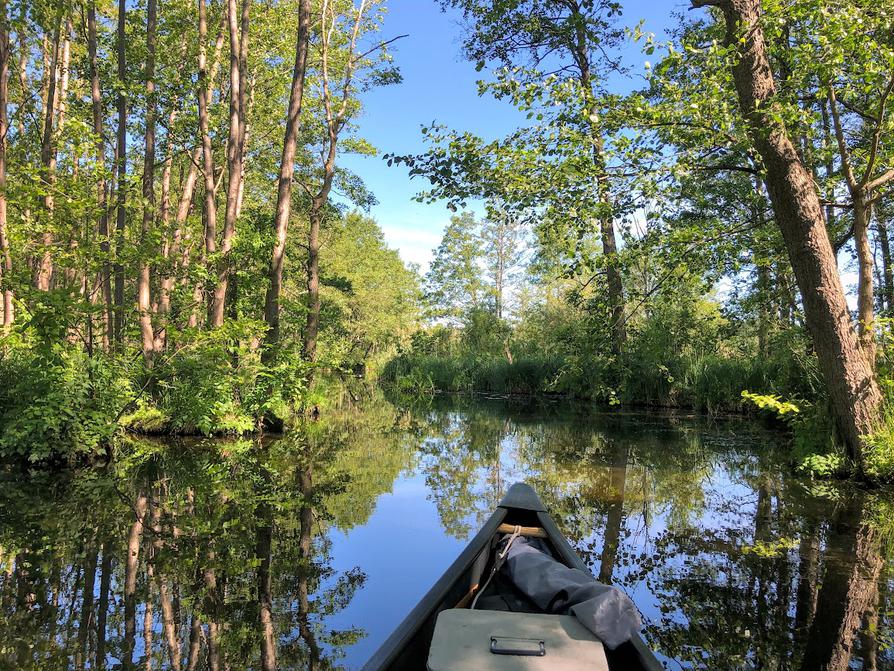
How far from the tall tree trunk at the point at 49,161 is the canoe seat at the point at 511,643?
7620 millimetres

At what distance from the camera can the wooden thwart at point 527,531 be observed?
354 centimetres

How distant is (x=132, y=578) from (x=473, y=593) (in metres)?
2.42

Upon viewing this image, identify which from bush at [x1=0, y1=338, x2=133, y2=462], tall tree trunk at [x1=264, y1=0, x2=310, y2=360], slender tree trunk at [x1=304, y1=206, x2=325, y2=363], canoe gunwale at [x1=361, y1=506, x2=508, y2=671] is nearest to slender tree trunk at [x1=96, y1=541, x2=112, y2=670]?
canoe gunwale at [x1=361, y1=506, x2=508, y2=671]

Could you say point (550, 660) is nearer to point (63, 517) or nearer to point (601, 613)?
point (601, 613)

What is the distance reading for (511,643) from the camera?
6.08 feet

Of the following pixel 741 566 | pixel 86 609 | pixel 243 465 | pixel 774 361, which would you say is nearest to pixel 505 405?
pixel 774 361

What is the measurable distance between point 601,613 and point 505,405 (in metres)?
16.0

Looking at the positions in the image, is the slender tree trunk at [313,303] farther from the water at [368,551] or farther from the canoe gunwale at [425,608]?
the canoe gunwale at [425,608]

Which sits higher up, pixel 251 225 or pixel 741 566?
pixel 251 225

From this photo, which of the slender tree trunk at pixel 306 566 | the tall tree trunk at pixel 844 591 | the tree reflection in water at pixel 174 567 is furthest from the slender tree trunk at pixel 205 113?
the tall tree trunk at pixel 844 591

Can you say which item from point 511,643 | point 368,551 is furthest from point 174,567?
point 511,643

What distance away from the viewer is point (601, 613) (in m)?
2.02

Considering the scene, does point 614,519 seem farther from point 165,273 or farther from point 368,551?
point 165,273

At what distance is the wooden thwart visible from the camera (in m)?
3.54
